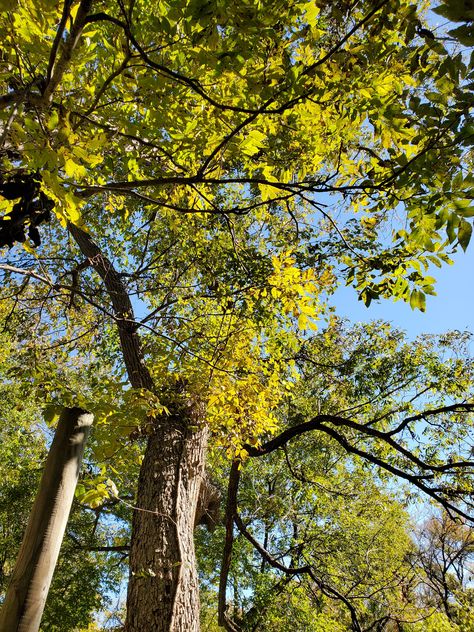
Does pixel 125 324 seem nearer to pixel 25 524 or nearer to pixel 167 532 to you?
pixel 167 532

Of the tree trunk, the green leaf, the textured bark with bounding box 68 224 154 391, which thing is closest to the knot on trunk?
the tree trunk

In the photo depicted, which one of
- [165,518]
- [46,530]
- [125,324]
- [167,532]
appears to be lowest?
[46,530]

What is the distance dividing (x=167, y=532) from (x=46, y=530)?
8.36 ft

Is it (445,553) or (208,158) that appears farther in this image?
(445,553)

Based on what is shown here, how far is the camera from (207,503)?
5.83 m

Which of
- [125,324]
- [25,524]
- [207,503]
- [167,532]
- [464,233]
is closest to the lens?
[464,233]

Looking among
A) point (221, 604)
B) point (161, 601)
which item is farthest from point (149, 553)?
point (221, 604)

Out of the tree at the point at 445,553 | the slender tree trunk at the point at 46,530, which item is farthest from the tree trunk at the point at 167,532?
the tree at the point at 445,553

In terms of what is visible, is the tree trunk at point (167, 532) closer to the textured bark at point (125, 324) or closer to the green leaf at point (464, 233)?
the textured bark at point (125, 324)

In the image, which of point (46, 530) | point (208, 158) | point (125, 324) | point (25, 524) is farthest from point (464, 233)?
point (25, 524)

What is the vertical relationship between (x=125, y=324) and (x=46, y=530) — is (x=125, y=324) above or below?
above

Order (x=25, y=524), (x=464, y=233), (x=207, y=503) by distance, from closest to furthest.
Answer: (x=464, y=233) < (x=207, y=503) < (x=25, y=524)

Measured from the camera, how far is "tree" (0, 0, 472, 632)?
55.4 inches

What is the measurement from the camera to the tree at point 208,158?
141 centimetres
